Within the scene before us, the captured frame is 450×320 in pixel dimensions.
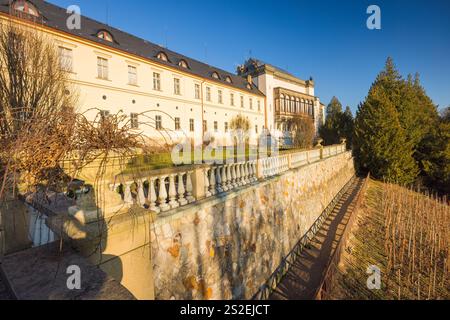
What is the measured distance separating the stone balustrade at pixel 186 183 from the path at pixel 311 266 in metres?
2.77

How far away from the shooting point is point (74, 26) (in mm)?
13875

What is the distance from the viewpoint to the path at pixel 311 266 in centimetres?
484

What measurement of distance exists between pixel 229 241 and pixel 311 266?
3.44 m

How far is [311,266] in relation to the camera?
19.0 feet

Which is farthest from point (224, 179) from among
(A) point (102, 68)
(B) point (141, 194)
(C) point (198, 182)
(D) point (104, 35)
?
(D) point (104, 35)

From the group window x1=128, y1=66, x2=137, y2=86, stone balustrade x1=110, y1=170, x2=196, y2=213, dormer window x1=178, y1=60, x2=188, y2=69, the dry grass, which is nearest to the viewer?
stone balustrade x1=110, y1=170, x2=196, y2=213

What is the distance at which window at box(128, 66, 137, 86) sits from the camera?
1611 centimetres

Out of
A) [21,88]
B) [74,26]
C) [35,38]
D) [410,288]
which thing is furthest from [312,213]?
[74,26]

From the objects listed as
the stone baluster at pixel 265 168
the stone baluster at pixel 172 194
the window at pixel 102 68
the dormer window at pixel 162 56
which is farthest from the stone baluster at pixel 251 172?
the dormer window at pixel 162 56

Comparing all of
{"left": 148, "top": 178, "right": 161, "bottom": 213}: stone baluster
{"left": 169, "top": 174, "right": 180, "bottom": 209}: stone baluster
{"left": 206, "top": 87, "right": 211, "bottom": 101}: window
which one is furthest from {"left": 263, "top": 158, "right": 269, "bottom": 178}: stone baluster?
{"left": 206, "top": 87, "right": 211, "bottom": 101}: window

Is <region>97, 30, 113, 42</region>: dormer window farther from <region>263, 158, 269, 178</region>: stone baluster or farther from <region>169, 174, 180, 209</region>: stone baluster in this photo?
<region>169, 174, 180, 209</region>: stone baluster

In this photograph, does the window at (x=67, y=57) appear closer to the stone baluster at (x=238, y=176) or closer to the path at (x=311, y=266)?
the stone baluster at (x=238, y=176)

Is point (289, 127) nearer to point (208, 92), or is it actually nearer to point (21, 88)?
point (208, 92)

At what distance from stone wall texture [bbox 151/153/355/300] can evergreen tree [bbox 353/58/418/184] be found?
1543 centimetres
